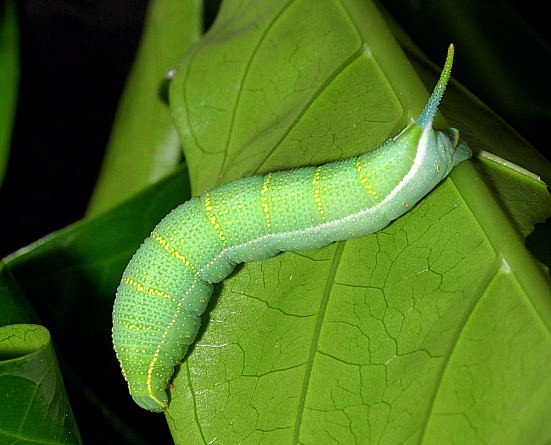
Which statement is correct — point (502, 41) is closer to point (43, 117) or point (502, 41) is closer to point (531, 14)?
point (531, 14)

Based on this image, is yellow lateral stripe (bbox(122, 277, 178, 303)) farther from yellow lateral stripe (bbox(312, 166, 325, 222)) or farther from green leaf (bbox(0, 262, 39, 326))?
yellow lateral stripe (bbox(312, 166, 325, 222))

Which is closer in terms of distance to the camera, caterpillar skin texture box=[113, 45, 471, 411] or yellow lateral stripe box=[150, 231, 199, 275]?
caterpillar skin texture box=[113, 45, 471, 411]

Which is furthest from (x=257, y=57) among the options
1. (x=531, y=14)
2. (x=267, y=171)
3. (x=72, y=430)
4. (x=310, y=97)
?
(x=72, y=430)

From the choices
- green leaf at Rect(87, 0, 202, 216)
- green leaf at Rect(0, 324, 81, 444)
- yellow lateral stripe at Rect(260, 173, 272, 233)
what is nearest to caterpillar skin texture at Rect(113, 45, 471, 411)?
yellow lateral stripe at Rect(260, 173, 272, 233)

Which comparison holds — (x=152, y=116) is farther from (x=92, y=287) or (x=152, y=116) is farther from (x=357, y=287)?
(x=357, y=287)

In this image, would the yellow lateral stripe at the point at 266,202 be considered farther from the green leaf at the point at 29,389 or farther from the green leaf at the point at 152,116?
the green leaf at the point at 152,116

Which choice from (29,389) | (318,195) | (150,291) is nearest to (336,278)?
(318,195)
